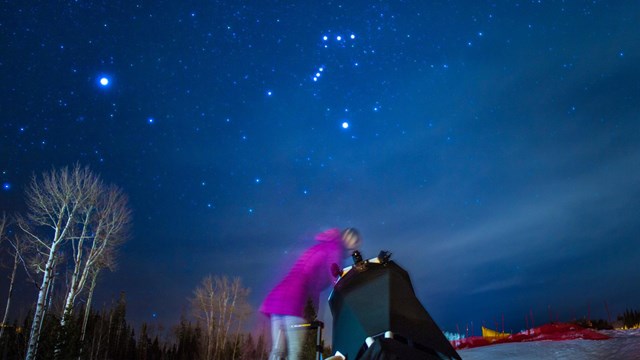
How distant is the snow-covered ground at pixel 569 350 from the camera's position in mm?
4383

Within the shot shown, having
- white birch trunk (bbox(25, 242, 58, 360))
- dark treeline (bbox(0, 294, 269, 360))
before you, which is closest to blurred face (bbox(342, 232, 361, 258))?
white birch trunk (bbox(25, 242, 58, 360))

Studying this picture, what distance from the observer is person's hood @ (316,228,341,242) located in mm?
3660

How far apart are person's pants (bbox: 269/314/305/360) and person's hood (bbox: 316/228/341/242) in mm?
799

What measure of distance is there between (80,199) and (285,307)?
64.1 feet

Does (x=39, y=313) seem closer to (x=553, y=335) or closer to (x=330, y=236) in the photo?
(x=330, y=236)

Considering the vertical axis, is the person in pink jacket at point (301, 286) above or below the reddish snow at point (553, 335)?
above

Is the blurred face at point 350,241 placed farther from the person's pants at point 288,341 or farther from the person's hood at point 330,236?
the person's pants at point 288,341

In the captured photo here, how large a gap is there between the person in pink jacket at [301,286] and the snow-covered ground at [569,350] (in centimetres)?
312

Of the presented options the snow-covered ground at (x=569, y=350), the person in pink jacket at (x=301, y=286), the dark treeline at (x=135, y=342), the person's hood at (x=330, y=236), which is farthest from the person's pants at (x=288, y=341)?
the dark treeline at (x=135, y=342)

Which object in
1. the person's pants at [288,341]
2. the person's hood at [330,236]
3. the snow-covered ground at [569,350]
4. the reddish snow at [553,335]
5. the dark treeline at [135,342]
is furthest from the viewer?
the dark treeline at [135,342]

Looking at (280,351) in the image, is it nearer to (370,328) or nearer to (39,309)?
(370,328)

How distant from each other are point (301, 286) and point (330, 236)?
1.91 feet

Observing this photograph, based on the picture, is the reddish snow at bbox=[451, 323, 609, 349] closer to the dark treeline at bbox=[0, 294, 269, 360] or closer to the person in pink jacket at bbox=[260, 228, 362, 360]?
the person in pink jacket at bbox=[260, 228, 362, 360]

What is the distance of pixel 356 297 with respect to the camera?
1.92 metres
